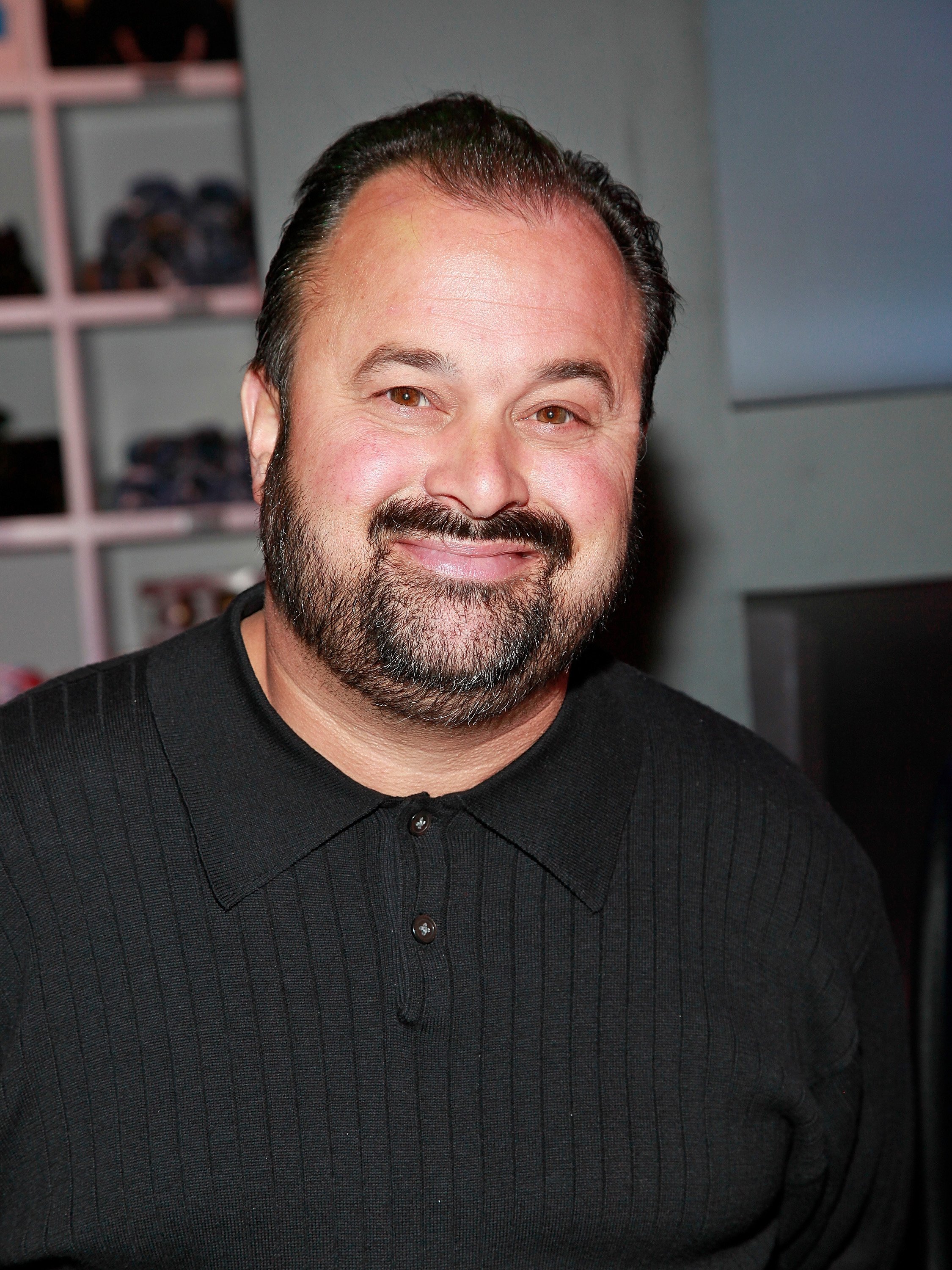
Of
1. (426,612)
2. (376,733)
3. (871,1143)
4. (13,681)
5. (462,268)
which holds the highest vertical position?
(462,268)

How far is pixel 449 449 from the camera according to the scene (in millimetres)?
1072

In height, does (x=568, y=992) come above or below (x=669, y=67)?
below

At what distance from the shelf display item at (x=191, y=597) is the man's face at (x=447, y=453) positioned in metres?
1.65

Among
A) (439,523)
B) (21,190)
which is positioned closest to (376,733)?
(439,523)

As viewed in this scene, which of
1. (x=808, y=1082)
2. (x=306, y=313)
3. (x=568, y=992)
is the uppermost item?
(x=306, y=313)

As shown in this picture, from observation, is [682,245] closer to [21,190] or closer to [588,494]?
[588,494]

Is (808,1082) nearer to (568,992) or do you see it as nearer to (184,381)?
(568,992)

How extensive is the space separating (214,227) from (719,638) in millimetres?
1729

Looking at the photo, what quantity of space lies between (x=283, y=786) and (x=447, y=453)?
0.33 metres

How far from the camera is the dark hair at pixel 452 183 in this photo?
1.12 meters

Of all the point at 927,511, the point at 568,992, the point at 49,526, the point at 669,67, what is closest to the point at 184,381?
the point at 49,526

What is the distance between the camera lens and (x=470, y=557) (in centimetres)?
109

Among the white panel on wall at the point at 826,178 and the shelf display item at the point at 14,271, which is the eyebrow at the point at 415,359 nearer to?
the white panel on wall at the point at 826,178

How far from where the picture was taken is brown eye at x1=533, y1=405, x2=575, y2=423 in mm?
1116
